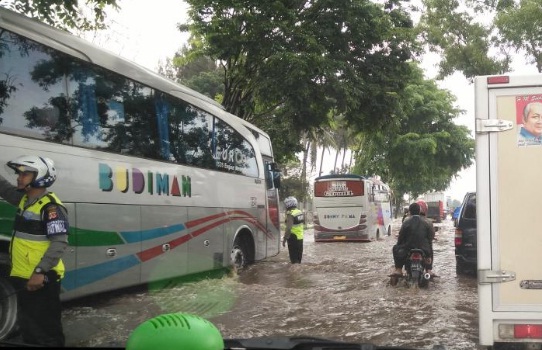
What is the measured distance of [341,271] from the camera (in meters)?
12.5

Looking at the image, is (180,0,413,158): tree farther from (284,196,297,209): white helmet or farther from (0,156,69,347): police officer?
(0,156,69,347): police officer

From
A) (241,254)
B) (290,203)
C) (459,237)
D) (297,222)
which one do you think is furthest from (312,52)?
(459,237)

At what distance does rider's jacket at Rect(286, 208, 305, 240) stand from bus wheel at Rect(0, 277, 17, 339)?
24.8ft

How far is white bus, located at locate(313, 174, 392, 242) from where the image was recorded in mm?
22609

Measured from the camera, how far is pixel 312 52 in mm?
13609

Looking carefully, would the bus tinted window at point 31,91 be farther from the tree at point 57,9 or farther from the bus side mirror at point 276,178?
the bus side mirror at point 276,178

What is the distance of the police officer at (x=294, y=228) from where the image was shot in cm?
1212

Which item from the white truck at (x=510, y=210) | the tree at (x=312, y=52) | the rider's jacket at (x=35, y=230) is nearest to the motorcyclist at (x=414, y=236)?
the tree at (x=312, y=52)

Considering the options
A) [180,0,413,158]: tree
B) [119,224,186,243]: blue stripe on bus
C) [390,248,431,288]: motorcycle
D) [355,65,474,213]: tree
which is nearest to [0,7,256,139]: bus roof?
[119,224,186,243]: blue stripe on bus

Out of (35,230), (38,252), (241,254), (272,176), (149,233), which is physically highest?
(272,176)

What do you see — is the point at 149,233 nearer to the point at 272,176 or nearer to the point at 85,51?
the point at 85,51

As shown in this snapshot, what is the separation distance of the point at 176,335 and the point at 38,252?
2709mm

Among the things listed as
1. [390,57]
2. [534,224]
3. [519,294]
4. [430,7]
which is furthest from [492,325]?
[430,7]

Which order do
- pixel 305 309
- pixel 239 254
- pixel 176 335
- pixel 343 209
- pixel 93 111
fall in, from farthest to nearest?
pixel 343 209 < pixel 239 254 < pixel 305 309 < pixel 93 111 < pixel 176 335
